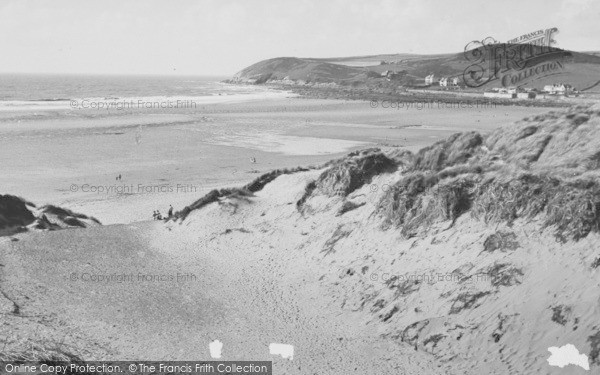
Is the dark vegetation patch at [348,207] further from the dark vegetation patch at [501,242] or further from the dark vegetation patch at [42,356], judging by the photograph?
the dark vegetation patch at [42,356]

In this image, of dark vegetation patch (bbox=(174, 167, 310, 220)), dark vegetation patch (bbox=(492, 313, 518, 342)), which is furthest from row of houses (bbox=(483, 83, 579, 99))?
dark vegetation patch (bbox=(492, 313, 518, 342))

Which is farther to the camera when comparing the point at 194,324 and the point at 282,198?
the point at 282,198

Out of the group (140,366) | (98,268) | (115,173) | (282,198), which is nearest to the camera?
(140,366)

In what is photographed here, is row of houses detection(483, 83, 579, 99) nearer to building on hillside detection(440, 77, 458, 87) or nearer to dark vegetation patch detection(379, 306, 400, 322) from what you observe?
building on hillside detection(440, 77, 458, 87)

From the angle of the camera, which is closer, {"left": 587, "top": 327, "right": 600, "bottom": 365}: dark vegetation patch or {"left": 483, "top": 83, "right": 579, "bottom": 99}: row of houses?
{"left": 587, "top": 327, "right": 600, "bottom": 365}: dark vegetation patch

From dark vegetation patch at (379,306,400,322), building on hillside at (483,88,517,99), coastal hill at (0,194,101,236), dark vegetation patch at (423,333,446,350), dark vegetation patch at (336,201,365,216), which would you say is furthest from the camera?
building on hillside at (483,88,517,99)

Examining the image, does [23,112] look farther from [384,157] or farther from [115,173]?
[384,157]

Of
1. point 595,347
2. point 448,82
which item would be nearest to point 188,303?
point 595,347

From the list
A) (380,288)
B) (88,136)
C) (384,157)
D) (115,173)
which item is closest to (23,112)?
(88,136)
